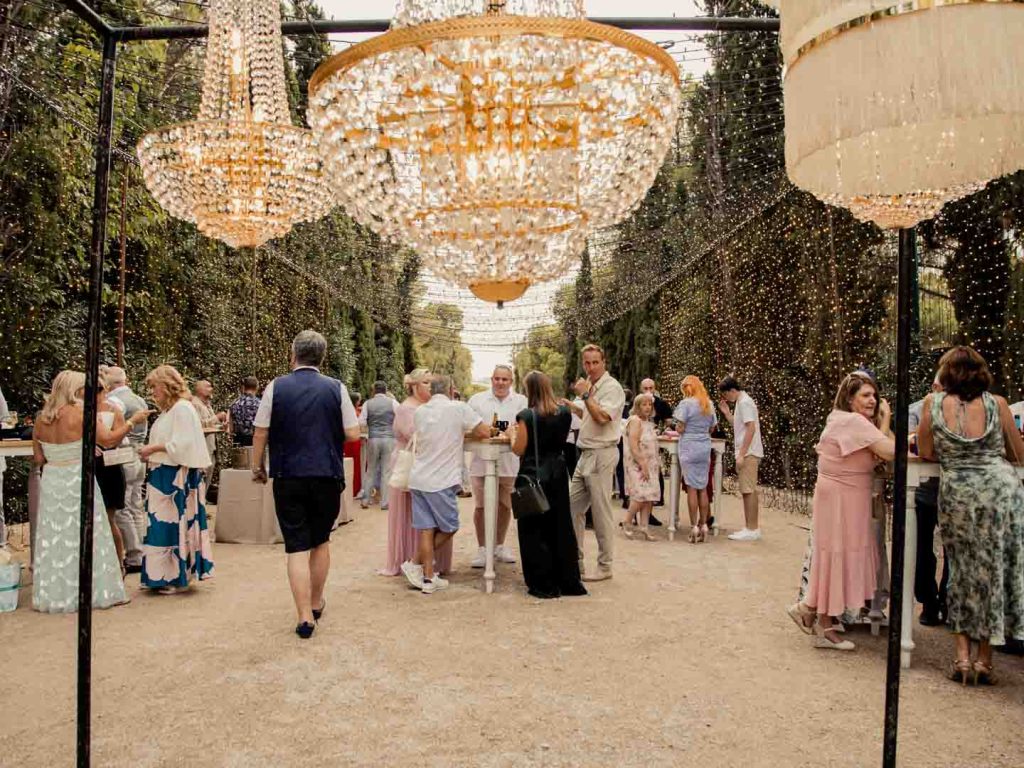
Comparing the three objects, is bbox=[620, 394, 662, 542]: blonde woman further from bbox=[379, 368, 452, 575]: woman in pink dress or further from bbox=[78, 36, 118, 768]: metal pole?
bbox=[78, 36, 118, 768]: metal pole

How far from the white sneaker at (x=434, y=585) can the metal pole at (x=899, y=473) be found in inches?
169

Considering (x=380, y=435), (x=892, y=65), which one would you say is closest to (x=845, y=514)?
(x=892, y=65)

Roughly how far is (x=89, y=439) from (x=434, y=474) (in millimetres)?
3573

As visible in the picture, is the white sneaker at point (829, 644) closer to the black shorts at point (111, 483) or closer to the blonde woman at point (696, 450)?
the blonde woman at point (696, 450)

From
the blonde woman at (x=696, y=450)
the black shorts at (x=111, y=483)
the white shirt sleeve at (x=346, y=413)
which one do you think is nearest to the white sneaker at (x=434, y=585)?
the white shirt sleeve at (x=346, y=413)

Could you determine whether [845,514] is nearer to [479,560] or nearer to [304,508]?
[304,508]

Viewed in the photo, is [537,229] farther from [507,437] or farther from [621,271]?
[621,271]

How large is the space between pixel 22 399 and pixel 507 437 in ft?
16.6

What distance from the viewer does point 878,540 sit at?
15.2 feet

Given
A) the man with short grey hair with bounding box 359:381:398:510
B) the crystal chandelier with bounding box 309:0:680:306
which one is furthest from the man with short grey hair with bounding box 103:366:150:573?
the crystal chandelier with bounding box 309:0:680:306

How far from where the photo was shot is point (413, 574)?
19.4 feet

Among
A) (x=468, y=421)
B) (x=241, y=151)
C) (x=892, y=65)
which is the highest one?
(x=241, y=151)

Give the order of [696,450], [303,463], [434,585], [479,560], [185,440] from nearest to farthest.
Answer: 1. [303,463]
2. [185,440]
3. [434,585]
4. [479,560]
5. [696,450]

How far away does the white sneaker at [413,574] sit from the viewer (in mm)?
5863
